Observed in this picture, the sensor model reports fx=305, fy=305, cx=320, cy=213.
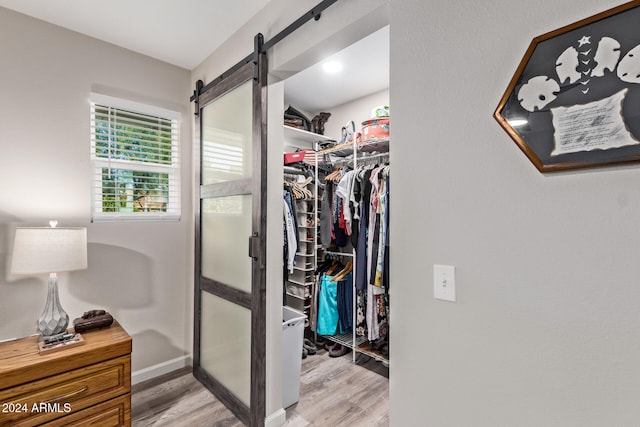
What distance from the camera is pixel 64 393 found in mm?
1574

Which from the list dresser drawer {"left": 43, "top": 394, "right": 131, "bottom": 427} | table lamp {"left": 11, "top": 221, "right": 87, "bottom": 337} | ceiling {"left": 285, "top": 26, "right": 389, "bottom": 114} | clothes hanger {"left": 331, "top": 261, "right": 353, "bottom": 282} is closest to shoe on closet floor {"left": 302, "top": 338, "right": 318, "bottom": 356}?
clothes hanger {"left": 331, "top": 261, "right": 353, "bottom": 282}

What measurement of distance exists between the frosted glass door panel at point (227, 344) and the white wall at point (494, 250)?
1151 millimetres

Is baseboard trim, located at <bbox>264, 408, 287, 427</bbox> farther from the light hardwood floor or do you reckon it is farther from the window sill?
the window sill

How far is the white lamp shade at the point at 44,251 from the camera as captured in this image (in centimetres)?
157

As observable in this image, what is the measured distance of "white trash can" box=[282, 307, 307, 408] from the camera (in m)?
2.08

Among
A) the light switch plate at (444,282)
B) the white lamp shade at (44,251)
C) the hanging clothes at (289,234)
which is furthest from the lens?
the hanging clothes at (289,234)

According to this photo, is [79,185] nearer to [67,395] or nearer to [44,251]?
[44,251]

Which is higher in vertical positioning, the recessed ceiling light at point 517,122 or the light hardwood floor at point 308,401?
the recessed ceiling light at point 517,122

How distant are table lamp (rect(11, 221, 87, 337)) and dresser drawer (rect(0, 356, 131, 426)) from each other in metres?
0.31

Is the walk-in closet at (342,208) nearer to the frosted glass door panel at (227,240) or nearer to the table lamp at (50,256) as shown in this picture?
the frosted glass door panel at (227,240)

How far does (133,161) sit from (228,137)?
0.84 meters

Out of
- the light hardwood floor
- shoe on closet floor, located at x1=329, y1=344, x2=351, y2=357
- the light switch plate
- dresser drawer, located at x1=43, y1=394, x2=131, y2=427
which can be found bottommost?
the light hardwood floor

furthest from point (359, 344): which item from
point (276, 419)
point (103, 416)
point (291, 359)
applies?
point (103, 416)

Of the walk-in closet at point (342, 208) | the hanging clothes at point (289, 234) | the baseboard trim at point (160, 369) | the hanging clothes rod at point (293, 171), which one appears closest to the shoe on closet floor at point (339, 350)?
the walk-in closet at point (342, 208)
